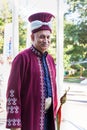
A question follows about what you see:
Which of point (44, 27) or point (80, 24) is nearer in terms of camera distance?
point (44, 27)

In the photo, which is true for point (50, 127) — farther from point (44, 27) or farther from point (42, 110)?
point (44, 27)

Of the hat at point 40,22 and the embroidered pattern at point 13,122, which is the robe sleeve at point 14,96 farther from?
the hat at point 40,22

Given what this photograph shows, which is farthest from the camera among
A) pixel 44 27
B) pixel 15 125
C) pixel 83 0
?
pixel 83 0

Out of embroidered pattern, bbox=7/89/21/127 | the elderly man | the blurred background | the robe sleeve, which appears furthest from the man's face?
the blurred background

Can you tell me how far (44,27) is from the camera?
1.53 metres

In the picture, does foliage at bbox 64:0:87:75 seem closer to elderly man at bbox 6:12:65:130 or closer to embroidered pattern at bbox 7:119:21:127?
elderly man at bbox 6:12:65:130

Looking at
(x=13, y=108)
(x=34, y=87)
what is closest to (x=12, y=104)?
(x=13, y=108)

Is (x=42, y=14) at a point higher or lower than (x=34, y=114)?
higher

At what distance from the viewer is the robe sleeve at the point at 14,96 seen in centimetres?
143

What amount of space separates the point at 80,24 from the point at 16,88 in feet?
3.70

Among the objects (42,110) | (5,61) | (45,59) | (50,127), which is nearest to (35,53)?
(45,59)

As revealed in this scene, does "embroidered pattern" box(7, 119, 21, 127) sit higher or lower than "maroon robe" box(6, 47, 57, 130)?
lower

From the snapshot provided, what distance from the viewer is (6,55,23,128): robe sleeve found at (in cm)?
143

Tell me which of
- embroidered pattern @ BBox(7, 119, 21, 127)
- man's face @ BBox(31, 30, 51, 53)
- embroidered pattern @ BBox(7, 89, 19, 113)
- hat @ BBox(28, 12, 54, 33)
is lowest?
embroidered pattern @ BBox(7, 119, 21, 127)
